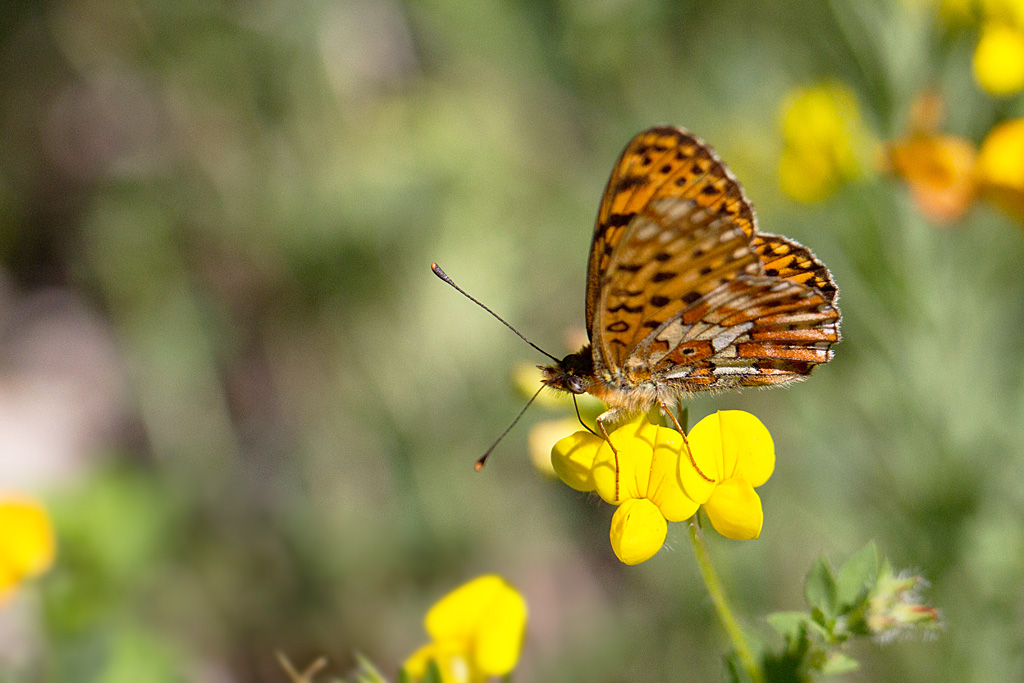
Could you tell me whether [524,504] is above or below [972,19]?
below

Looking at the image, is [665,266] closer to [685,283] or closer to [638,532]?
[685,283]

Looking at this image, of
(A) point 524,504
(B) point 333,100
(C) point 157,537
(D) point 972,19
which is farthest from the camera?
(B) point 333,100

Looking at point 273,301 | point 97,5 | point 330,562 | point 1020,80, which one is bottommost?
point 330,562

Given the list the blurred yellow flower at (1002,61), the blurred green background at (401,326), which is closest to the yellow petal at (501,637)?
the blurred green background at (401,326)

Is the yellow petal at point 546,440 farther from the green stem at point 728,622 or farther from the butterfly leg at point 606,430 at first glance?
the green stem at point 728,622

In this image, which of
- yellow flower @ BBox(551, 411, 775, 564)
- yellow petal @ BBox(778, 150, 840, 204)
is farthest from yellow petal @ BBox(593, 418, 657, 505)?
yellow petal @ BBox(778, 150, 840, 204)

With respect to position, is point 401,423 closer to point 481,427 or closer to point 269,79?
point 481,427

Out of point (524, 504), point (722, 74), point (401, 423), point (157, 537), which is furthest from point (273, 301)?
point (722, 74)

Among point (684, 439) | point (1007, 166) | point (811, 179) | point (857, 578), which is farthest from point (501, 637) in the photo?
point (811, 179)
